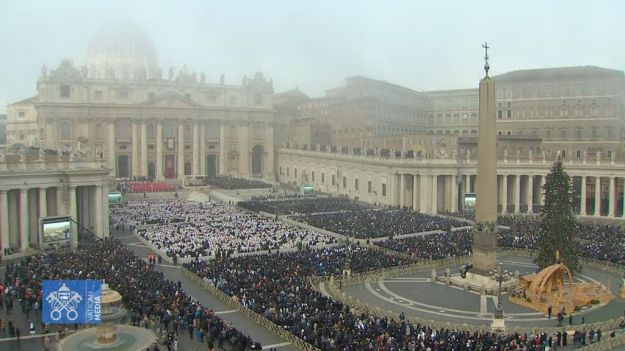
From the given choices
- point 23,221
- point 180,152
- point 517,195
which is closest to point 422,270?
point 23,221

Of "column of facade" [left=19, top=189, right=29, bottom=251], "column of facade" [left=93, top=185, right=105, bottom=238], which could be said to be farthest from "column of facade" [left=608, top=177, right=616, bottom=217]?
"column of facade" [left=19, top=189, right=29, bottom=251]

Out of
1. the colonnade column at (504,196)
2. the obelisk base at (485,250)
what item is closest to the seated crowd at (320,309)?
the obelisk base at (485,250)

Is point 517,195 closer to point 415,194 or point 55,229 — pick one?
point 415,194

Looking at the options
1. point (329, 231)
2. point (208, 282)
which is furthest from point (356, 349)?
point (329, 231)

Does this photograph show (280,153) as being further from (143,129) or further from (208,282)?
(208,282)

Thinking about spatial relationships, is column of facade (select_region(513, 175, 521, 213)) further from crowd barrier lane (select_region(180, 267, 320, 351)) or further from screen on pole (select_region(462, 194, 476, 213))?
crowd barrier lane (select_region(180, 267, 320, 351))

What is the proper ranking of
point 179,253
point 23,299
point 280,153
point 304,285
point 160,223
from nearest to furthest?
point 23,299 → point 304,285 → point 179,253 → point 160,223 → point 280,153
